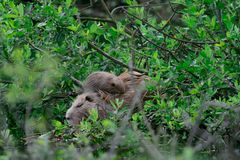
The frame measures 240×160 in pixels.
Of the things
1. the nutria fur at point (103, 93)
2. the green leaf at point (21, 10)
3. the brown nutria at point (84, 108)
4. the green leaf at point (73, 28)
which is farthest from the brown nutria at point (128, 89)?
the green leaf at point (21, 10)

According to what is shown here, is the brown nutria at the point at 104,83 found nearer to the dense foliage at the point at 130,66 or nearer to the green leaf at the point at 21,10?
the dense foliage at the point at 130,66

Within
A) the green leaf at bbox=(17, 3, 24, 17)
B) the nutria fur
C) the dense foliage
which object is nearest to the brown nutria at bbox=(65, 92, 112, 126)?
the nutria fur

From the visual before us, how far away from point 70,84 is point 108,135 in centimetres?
149

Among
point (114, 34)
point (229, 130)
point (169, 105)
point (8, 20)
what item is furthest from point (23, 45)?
point (229, 130)

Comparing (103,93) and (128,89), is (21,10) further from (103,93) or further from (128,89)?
(128,89)

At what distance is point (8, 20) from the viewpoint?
6.12m

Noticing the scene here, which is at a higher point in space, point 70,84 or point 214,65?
point 214,65

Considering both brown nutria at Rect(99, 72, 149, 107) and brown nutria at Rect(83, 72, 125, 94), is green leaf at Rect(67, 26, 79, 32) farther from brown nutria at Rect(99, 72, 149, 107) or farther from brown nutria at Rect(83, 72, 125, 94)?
brown nutria at Rect(99, 72, 149, 107)

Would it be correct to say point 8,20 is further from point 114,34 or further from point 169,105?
point 169,105

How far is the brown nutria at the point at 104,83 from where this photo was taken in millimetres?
6500

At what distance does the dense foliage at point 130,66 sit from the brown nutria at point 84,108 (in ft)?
0.78

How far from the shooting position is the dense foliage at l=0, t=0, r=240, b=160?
5.16 metres

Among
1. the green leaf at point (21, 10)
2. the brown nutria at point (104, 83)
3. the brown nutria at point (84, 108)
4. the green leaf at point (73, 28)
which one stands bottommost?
the brown nutria at point (84, 108)

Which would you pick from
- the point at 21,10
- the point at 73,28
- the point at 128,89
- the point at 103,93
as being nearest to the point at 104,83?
the point at 103,93
